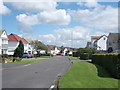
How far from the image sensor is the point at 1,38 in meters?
48.2

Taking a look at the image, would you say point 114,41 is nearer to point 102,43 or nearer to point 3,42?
point 102,43

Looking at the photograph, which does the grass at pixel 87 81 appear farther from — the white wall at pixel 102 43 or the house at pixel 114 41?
the white wall at pixel 102 43

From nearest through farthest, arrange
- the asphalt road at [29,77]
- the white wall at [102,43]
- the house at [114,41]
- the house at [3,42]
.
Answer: the asphalt road at [29,77]
the house at [3,42]
the house at [114,41]
the white wall at [102,43]

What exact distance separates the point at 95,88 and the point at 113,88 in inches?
44.6

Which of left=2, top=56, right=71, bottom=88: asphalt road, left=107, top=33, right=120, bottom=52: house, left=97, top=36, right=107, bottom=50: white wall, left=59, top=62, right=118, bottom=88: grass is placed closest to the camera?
left=59, top=62, right=118, bottom=88: grass

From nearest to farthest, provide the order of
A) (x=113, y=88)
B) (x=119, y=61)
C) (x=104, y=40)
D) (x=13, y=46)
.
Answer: (x=113, y=88)
(x=119, y=61)
(x=13, y=46)
(x=104, y=40)

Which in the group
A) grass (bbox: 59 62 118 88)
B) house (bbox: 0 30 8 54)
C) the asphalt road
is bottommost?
the asphalt road

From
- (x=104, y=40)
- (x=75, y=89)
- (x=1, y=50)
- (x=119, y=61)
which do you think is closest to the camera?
(x=75, y=89)

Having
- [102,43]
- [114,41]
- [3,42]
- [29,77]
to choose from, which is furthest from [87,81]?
[102,43]

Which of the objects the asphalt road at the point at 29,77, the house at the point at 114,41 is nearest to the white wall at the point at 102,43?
the house at the point at 114,41

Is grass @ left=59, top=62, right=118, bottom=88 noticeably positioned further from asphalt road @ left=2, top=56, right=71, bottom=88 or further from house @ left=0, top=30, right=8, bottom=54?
house @ left=0, top=30, right=8, bottom=54

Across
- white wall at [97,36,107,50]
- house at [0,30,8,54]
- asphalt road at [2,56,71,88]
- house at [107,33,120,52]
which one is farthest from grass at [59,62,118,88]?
white wall at [97,36,107,50]

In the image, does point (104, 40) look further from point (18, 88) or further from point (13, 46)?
point (18, 88)

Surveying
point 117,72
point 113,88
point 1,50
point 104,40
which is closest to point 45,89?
point 113,88
